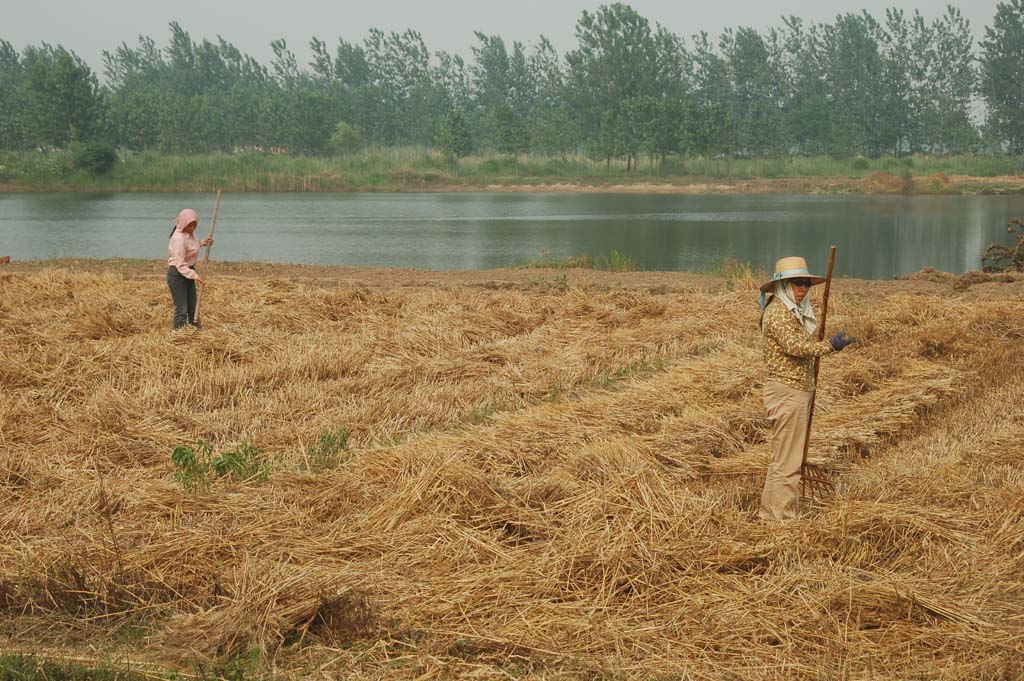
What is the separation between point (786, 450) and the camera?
16.9 feet

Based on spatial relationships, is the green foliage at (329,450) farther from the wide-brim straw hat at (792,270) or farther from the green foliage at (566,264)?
the green foliage at (566,264)

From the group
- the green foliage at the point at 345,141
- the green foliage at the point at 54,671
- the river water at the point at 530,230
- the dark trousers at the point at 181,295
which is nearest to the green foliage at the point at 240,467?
the green foliage at the point at 54,671

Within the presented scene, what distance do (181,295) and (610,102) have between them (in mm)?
80532

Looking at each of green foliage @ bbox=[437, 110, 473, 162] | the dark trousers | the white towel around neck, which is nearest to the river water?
the dark trousers

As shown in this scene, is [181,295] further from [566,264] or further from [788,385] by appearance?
[566,264]

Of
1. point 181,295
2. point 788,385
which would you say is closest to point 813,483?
point 788,385

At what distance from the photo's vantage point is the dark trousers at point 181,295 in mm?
9953

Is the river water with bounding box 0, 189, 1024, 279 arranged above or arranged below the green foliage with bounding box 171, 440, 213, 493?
above

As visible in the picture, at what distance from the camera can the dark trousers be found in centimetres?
995

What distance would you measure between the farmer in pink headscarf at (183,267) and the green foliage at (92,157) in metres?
54.5

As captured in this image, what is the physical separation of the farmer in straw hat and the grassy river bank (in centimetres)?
5550

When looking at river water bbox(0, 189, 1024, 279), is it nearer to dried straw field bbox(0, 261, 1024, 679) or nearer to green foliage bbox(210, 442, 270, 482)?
dried straw field bbox(0, 261, 1024, 679)

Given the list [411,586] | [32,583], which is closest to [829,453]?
[411,586]

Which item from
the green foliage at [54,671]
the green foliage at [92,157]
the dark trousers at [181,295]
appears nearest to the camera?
the green foliage at [54,671]
